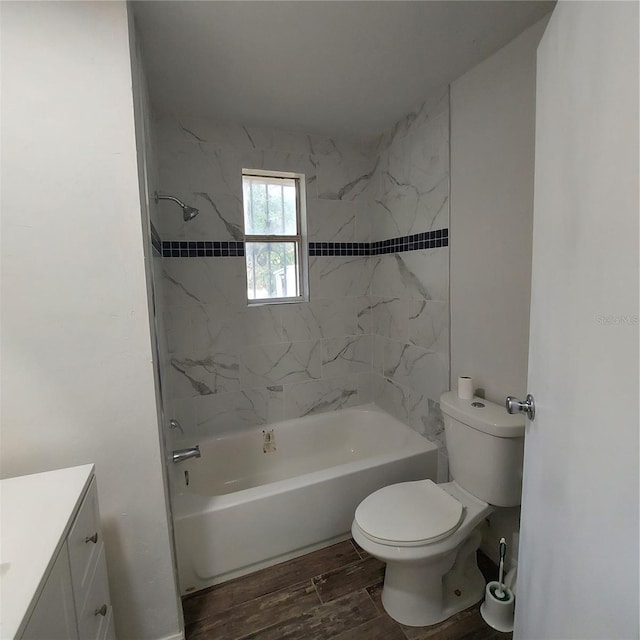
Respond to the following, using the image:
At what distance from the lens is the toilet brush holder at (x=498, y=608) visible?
1.39 m

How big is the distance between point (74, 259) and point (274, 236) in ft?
4.72

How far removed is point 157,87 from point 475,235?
1.70 m

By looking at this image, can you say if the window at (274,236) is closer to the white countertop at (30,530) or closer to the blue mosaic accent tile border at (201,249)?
the blue mosaic accent tile border at (201,249)

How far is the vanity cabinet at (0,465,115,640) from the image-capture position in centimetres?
64

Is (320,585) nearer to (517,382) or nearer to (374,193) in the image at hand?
(517,382)

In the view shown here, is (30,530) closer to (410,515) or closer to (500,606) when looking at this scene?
(410,515)

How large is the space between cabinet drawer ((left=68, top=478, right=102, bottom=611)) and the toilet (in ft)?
2.95

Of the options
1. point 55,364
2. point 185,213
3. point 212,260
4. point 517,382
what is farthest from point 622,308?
point 212,260

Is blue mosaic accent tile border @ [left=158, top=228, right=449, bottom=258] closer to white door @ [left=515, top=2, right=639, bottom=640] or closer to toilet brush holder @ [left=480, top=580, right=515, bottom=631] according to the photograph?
white door @ [left=515, top=2, right=639, bottom=640]

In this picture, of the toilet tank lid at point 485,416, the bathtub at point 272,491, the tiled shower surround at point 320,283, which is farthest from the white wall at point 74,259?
the toilet tank lid at point 485,416

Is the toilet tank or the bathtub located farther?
the bathtub

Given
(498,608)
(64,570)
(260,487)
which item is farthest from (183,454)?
(498,608)

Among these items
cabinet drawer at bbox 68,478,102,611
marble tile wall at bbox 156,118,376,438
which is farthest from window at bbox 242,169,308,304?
cabinet drawer at bbox 68,478,102,611

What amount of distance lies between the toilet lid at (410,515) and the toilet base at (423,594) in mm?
121
